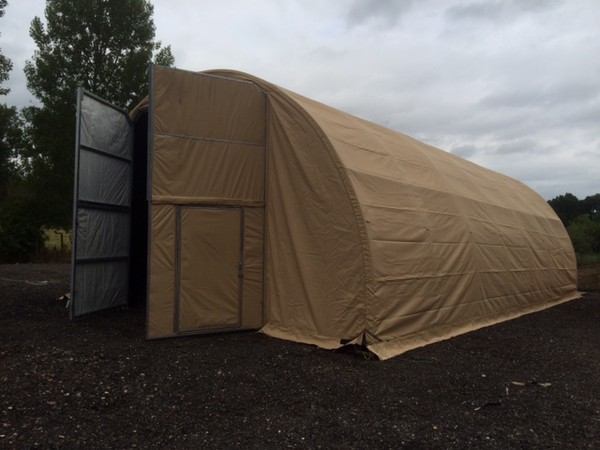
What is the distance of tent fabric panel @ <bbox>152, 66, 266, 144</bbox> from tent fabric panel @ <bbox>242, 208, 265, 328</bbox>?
1276 millimetres

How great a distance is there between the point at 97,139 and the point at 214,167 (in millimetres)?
2471

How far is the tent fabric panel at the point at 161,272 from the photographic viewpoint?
7.00 meters

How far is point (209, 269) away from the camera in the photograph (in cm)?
747

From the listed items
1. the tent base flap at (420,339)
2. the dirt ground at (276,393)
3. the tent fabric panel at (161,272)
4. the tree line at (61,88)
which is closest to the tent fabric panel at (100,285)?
the dirt ground at (276,393)

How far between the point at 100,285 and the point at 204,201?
2937 millimetres

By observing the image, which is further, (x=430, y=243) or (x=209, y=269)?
(x=430, y=243)

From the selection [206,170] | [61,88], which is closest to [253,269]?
[206,170]

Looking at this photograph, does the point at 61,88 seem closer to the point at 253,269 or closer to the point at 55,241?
the point at 55,241

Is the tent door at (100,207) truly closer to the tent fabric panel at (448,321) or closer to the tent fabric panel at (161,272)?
the tent fabric panel at (161,272)

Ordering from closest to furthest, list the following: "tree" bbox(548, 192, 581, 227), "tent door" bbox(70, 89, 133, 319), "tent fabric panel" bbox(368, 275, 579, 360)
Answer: "tent fabric panel" bbox(368, 275, 579, 360) → "tent door" bbox(70, 89, 133, 319) → "tree" bbox(548, 192, 581, 227)

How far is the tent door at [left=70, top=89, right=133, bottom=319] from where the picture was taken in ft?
26.5

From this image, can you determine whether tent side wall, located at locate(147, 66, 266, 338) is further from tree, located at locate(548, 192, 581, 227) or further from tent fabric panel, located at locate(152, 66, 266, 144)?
tree, located at locate(548, 192, 581, 227)

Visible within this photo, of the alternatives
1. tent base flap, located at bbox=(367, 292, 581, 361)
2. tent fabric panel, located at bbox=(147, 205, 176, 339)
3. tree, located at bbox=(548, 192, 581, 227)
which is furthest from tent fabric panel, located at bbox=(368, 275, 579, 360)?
tree, located at bbox=(548, 192, 581, 227)

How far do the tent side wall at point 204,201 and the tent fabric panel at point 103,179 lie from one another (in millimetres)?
1819
